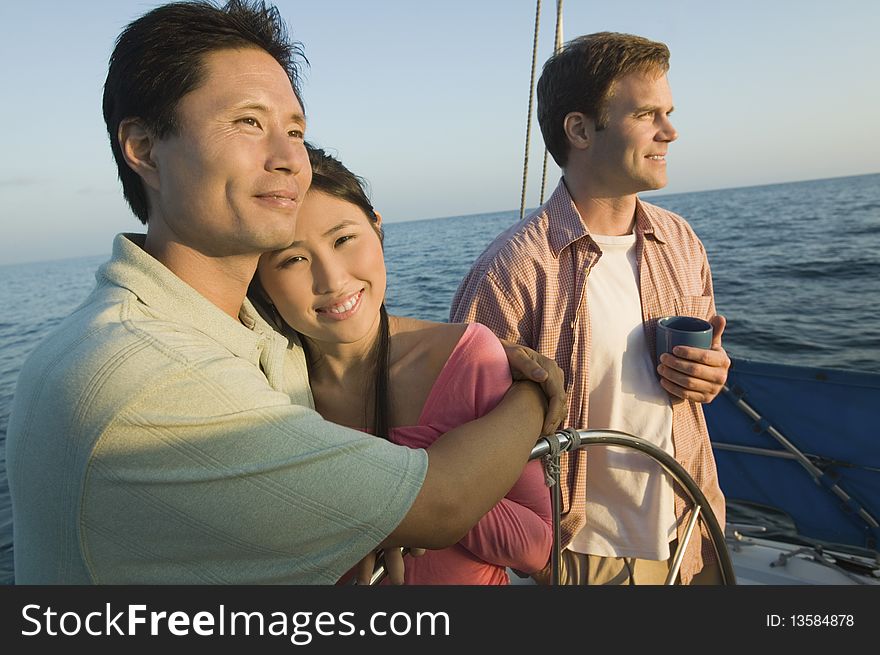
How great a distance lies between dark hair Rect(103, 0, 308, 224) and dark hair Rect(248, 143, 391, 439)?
326mm

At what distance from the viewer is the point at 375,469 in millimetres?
998

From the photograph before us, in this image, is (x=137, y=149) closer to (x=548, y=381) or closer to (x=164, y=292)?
(x=164, y=292)

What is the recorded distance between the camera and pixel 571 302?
2.21 m

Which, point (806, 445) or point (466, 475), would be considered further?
point (806, 445)

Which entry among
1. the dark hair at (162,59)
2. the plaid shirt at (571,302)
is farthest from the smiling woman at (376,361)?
the plaid shirt at (571,302)

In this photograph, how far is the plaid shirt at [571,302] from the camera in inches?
84.9

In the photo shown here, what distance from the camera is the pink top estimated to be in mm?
1449

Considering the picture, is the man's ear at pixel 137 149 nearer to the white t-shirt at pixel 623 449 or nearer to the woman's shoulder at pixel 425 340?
the woman's shoulder at pixel 425 340

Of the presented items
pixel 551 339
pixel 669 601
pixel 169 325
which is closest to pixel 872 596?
pixel 669 601

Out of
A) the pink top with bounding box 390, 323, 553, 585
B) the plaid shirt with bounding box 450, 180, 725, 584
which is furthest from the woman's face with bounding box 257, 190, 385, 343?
the plaid shirt with bounding box 450, 180, 725, 584

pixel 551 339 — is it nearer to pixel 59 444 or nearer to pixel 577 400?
pixel 577 400

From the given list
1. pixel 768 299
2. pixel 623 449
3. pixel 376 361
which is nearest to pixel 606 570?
pixel 623 449

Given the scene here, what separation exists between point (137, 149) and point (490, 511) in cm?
121

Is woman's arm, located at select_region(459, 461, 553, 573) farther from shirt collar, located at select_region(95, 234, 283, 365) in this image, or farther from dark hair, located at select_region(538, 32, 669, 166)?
dark hair, located at select_region(538, 32, 669, 166)
